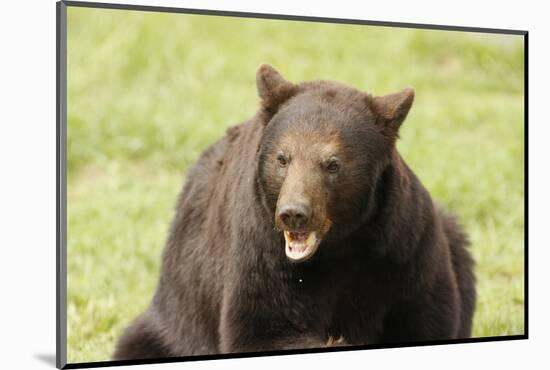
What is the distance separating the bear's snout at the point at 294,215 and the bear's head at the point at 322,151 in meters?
0.02

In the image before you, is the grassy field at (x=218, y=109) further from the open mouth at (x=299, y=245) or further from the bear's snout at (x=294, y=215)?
the bear's snout at (x=294, y=215)

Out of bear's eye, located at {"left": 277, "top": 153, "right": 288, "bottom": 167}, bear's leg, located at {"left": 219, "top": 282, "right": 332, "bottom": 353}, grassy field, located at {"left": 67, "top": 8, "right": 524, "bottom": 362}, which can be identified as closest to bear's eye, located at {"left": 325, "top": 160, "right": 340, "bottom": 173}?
bear's eye, located at {"left": 277, "top": 153, "right": 288, "bottom": 167}

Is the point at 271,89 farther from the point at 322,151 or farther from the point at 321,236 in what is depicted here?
the point at 321,236

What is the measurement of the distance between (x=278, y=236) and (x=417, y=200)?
31.2 inches

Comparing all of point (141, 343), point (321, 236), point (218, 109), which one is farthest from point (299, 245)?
point (218, 109)

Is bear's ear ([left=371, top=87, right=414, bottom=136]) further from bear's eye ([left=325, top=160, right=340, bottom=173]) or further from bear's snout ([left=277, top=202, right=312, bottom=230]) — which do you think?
bear's snout ([left=277, top=202, right=312, bottom=230])

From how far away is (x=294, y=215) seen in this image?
5082 mm

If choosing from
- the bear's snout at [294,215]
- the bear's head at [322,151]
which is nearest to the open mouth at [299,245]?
the bear's head at [322,151]

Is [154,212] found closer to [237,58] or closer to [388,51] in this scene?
[237,58]

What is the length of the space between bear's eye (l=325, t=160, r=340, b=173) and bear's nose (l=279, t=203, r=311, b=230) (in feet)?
1.04

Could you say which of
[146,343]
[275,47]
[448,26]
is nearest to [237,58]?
[275,47]

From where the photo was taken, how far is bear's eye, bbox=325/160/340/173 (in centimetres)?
536

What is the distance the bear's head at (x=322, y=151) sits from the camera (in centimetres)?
530

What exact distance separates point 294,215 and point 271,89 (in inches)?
32.9
